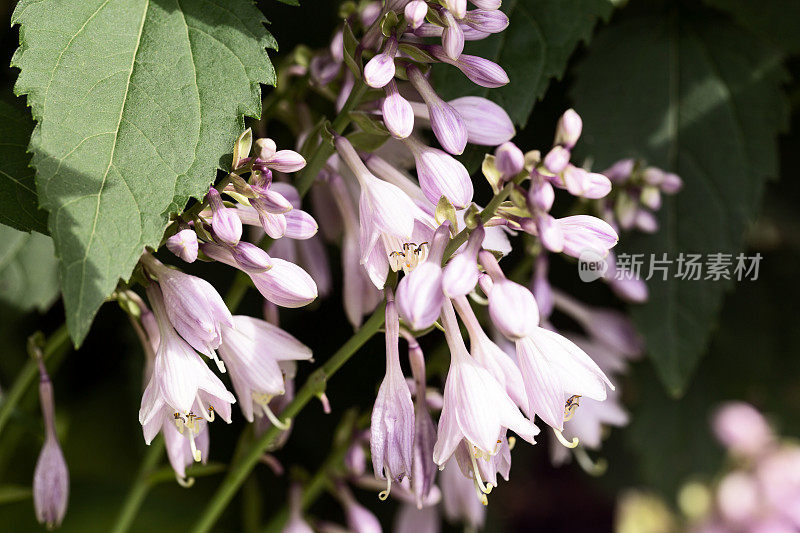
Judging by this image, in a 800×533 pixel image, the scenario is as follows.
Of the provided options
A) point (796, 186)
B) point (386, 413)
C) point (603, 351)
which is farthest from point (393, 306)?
point (796, 186)

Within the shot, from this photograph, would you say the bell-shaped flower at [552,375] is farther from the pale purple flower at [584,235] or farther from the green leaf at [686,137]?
the green leaf at [686,137]

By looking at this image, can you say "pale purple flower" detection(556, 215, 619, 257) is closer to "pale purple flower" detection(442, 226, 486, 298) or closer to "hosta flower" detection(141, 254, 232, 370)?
"pale purple flower" detection(442, 226, 486, 298)

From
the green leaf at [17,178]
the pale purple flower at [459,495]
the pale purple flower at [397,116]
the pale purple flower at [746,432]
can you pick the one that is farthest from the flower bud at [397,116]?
the pale purple flower at [746,432]

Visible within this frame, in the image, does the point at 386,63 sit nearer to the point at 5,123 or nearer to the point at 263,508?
the point at 5,123

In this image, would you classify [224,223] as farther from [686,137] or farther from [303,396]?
[686,137]

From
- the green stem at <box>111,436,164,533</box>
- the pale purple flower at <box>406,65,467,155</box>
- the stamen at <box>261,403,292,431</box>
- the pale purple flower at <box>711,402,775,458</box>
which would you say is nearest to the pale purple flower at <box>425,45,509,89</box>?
the pale purple flower at <box>406,65,467,155</box>

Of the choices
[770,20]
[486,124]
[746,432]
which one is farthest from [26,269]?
[746,432]

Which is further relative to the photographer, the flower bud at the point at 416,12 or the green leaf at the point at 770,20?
the green leaf at the point at 770,20
